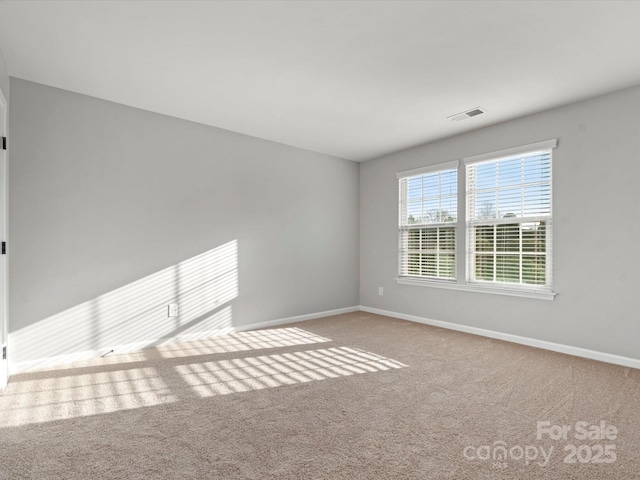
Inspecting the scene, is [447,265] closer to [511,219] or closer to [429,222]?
[429,222]

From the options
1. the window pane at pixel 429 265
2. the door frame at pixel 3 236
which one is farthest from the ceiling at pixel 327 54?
the window pane at pixel 429 265

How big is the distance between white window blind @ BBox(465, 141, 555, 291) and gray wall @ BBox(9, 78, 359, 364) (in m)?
2.27

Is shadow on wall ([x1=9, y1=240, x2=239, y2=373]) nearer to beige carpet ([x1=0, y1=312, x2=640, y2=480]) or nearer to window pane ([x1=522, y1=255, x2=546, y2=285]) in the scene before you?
beige carpet ([x1=0, y1=312, x2=640, y2=480])

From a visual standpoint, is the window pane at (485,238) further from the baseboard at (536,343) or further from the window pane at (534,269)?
the baseboard at (536,343)

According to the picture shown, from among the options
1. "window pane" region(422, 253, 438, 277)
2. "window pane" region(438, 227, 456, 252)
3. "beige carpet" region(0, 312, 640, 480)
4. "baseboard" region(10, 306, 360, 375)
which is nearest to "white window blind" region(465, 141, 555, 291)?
"window pane" region(438, 227, 456, 252)

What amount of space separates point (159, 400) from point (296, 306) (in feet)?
8.92

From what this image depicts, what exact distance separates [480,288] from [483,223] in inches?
32.5

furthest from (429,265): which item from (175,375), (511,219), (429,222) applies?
(175,375)

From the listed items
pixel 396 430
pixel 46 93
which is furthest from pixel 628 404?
pixel 46 93

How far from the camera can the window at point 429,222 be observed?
15.4 ft

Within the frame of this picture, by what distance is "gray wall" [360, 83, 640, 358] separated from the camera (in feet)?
10.4

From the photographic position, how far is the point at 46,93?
3135 mm

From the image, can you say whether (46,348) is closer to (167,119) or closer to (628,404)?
(167,119)

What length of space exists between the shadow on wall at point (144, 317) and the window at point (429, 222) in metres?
2.61
